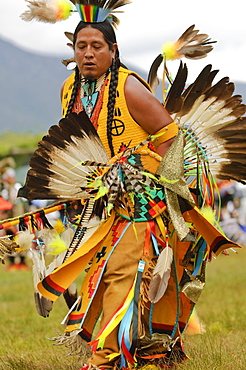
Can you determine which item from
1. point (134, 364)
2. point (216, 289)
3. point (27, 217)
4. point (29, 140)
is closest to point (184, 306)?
point (134, 364)

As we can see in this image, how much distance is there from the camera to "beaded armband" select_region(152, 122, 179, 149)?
414 centimetres

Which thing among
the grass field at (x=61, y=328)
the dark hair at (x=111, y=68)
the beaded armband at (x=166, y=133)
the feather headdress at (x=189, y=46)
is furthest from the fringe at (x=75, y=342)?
the feather headdress at (x=189, y=46)

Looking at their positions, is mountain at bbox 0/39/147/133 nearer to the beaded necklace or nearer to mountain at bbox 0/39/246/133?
mountain at bbox 0/39/246/133

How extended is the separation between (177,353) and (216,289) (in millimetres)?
4607

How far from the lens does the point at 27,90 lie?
12281 centimetres

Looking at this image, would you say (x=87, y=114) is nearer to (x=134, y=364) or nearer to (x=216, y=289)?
(x=134, y=364)

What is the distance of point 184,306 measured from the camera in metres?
4.55

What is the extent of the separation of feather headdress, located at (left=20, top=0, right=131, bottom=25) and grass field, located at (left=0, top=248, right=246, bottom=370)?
6.22 feet

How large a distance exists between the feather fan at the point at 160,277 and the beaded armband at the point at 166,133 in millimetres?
642

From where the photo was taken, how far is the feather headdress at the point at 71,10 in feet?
13.9

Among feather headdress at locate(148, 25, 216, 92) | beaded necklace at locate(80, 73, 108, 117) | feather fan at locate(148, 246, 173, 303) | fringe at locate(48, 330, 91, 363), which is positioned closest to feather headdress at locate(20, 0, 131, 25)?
beaded necklace at locate(80, 73, 108, 117)

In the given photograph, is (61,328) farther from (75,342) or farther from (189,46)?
(189,46)

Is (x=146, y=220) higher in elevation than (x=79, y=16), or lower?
lower

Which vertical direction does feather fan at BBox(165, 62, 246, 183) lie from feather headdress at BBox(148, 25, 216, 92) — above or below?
below
